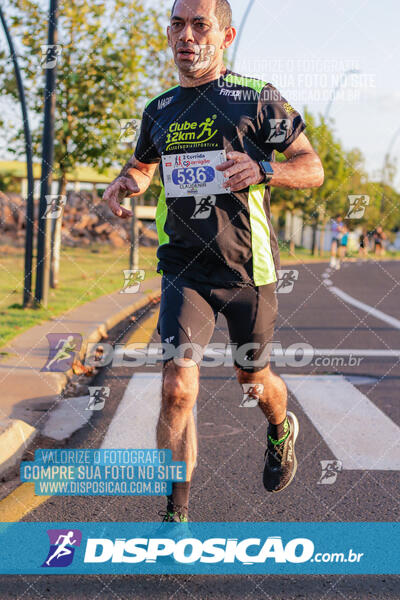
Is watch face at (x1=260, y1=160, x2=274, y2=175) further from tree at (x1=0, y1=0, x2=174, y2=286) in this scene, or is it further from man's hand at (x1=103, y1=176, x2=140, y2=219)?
tree at (x1=0, y1=0, x2=174, y2=286)

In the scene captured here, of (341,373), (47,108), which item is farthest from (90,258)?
(341,373)

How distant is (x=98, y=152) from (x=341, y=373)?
25.0 ft

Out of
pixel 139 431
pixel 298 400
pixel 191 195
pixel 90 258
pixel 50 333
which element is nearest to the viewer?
pixel 191 195

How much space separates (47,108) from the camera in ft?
34.0

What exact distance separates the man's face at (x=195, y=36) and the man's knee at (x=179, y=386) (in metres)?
1.32

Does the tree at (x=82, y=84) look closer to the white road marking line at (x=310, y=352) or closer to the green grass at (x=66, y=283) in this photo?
the green grass at (x=66, y=283)

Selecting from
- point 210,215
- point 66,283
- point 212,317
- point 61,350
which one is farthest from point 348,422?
point 66,283

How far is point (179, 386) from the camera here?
3250mm

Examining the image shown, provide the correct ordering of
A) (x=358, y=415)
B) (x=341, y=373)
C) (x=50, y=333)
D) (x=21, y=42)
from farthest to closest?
(x=21, y=42)
(x=50, y=333)
(x=341, y=373)
(x=358, y=415)

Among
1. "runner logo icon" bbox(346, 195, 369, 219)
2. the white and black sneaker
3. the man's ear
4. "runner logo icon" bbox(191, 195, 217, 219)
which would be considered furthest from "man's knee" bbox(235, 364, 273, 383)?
"runner logo icon" bbox(346, 195, 369, 219)

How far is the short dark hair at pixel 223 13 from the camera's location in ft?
11.2

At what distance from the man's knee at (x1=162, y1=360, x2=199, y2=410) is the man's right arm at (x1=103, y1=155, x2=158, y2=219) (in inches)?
29.6

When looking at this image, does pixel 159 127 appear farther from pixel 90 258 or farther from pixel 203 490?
pixel 90 258

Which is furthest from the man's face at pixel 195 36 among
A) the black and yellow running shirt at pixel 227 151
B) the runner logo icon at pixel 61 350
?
the runner logo icon at pixel 61 350
